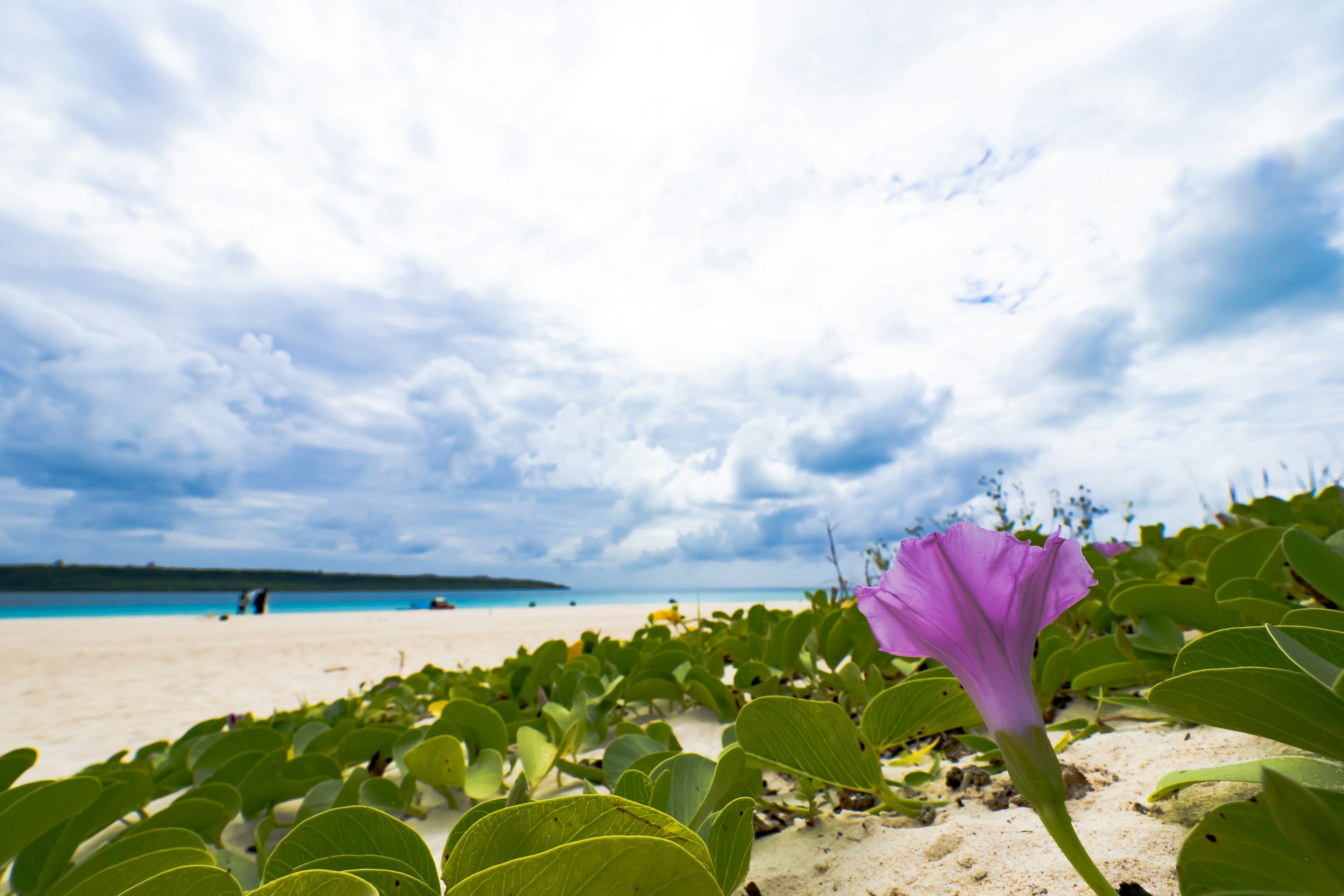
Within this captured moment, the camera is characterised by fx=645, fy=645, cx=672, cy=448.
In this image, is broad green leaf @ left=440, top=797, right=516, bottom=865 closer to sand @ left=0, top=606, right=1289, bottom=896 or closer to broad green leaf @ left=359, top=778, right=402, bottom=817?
sand @ left=0, top=606, right=1289, bottom=896

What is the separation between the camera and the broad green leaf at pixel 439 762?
3.60 ft

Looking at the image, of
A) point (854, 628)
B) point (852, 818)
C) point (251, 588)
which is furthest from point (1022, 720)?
point (251, 588)

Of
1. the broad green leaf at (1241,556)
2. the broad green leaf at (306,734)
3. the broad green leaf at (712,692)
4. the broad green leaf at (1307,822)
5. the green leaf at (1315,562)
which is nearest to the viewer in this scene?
the broad green leaf at (1307,822)

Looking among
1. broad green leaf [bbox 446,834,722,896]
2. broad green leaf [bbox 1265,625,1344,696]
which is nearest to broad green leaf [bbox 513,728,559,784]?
broad green leaf [bbox 446,834,722,896]

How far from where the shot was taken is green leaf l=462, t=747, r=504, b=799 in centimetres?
113

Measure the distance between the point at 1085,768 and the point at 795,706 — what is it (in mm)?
570

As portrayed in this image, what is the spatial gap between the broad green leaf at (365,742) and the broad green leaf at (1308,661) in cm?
160

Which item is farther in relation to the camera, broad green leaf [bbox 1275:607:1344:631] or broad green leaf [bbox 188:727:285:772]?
broad green leaf [bbox 188:727:285:772]

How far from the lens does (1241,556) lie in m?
1.16

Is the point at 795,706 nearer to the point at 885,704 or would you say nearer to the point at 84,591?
the point at 885,704

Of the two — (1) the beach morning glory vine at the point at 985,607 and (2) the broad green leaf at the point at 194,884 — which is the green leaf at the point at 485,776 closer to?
(2) the broad green leaf at the point at 194,884

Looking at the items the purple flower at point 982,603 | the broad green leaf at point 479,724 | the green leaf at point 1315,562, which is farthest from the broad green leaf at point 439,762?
the green leaf at point 1315,562

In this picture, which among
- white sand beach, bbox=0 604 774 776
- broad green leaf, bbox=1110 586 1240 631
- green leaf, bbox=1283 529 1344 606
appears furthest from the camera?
white sand beach, bbox=0 604 774 776

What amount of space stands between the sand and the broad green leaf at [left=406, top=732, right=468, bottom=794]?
131mm
